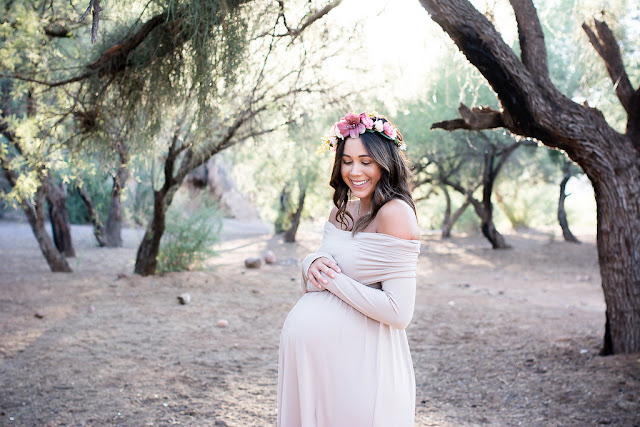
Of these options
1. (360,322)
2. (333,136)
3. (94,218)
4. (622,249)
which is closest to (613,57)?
(622,249)

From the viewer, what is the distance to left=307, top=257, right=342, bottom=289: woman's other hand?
2.04 m

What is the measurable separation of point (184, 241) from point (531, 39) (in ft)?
22.7

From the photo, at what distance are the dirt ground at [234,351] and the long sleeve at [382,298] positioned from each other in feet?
6.69

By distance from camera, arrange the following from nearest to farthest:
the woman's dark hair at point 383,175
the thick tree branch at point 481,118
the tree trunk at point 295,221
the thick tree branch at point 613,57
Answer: the woman's dark hair at point 383,175
the thick tree branch at point 481,118
the thick tree branch at point 613,57
the tree trunk at point 295,221

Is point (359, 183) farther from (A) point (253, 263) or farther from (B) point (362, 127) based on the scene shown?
(A) point (253, 263)

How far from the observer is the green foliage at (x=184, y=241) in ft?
30.6

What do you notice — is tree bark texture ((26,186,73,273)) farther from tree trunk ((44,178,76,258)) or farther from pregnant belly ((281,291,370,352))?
pregnant belly ((281,291,370,352))

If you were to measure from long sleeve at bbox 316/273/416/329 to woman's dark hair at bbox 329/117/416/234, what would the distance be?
27 cm

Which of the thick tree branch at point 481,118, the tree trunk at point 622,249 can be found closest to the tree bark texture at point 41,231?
the thick tree branch at point 481,118

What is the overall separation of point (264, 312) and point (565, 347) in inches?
152

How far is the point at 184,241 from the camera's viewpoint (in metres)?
9.51

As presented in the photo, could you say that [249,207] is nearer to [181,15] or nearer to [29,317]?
[29,317]

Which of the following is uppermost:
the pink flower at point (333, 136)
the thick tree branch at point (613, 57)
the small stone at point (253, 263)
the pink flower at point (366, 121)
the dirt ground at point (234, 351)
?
the thick tree branch at point (613, 57)

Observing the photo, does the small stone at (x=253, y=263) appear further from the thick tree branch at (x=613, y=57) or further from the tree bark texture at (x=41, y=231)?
the thick tree branch at (x=613, y=57)
